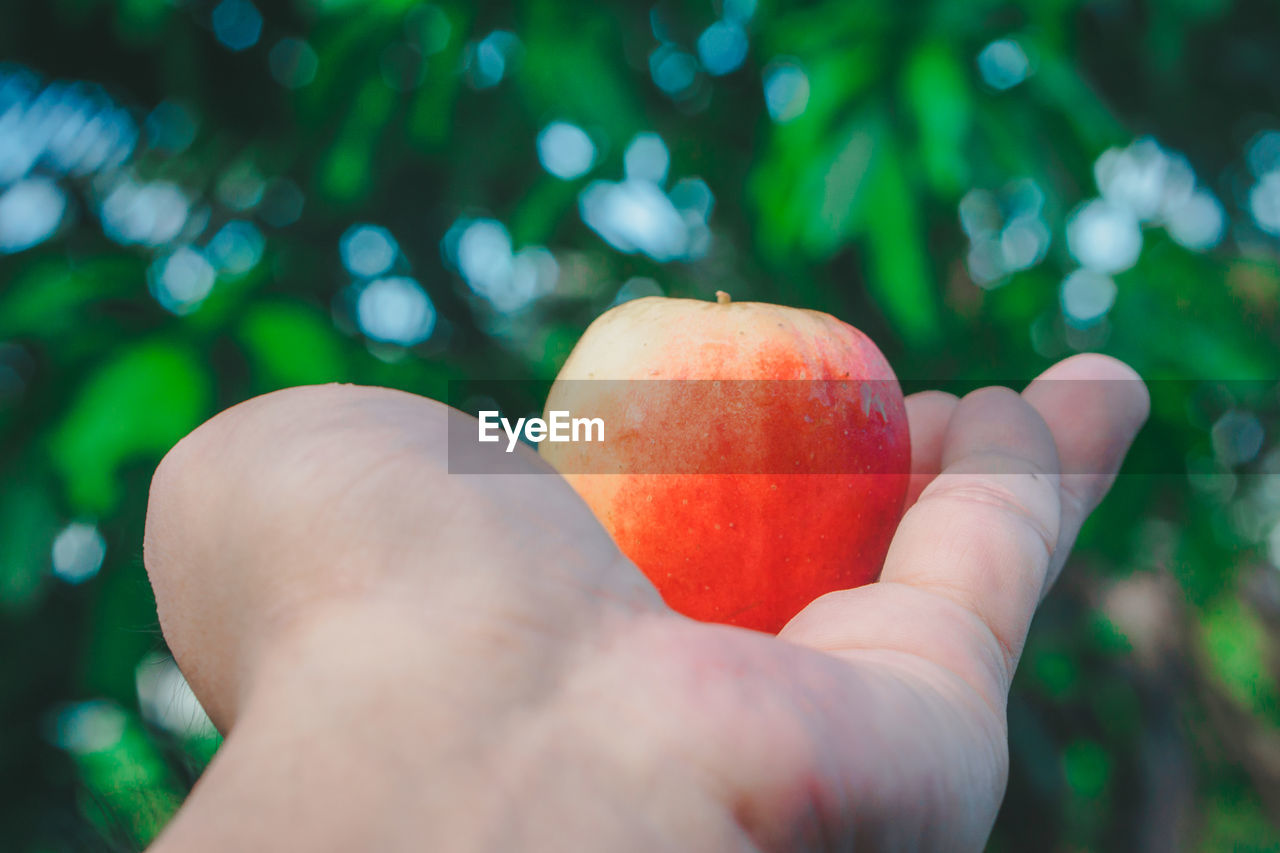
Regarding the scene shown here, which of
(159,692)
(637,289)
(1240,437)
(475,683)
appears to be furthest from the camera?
(1240,437)

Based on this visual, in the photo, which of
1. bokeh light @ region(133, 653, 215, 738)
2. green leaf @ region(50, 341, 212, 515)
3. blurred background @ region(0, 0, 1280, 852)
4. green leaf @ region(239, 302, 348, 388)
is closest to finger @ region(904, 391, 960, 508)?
blurred background @ region(0, 0, 1280, 852)

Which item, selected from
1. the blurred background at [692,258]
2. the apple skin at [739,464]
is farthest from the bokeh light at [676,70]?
the apple skin at [739,464]

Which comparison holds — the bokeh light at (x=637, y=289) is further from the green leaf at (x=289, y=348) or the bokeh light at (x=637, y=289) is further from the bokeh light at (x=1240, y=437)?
the bokeh light at (x=1240, y=437)

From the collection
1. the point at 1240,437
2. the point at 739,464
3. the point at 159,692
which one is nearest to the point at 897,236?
the point at 739,464

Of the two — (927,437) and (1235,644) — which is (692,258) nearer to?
(927,437)

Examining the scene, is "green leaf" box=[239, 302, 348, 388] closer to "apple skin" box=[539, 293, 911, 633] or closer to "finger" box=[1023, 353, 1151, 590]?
"apple skin" box=[539, 293, 911, 633]
